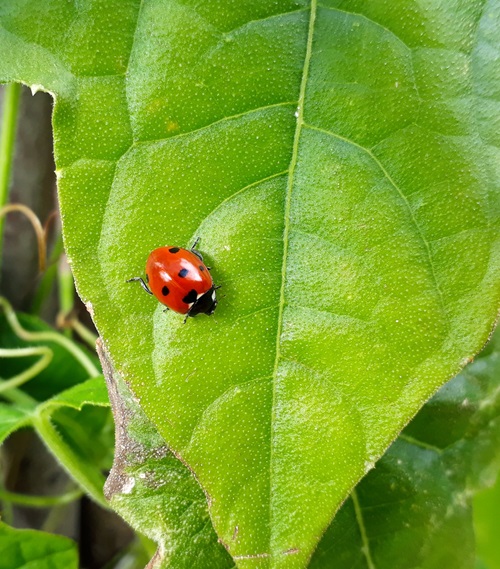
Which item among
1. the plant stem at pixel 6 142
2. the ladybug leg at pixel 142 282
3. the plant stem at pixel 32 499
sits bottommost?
the plant stem at pixel 32 499

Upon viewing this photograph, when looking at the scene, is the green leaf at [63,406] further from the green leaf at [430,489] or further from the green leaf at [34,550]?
the green leaf at [430,489]

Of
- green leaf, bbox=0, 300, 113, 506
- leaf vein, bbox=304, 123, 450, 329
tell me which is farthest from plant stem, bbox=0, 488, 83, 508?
leaf vein, bbox=304, 123, 450, 329

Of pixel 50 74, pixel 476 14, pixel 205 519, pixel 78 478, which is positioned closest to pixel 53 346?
pixel 78 478

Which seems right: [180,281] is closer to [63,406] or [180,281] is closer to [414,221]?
[414,221]

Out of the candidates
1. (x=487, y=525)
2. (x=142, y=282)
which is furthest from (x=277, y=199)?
(x=487, y=525)

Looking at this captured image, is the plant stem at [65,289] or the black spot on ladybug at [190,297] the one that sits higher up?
the black spot on ladybug at [190,297]

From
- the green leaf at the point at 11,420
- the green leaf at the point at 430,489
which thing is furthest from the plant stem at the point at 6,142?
the green leaf at the point at 430,489

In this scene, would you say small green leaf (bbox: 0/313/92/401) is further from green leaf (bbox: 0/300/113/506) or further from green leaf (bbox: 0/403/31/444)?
green leaf (bbox: 0/403/31/444)
